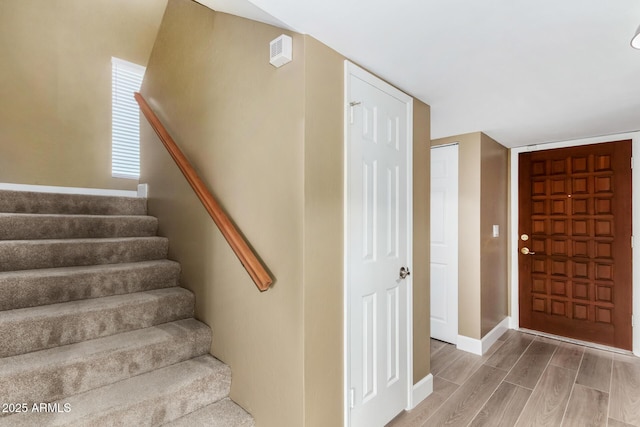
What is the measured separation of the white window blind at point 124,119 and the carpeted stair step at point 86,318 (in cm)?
211

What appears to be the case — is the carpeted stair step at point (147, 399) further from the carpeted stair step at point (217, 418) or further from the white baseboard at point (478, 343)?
the white baseboard at point (478, 343)

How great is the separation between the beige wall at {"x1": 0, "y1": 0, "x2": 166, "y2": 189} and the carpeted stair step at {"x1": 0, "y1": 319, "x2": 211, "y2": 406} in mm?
2306

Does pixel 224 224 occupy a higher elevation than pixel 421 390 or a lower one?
higher

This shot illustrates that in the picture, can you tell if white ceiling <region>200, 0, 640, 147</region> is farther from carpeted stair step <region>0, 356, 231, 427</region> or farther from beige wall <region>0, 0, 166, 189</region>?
beige wall <region>0, 0, 166, 189</region>

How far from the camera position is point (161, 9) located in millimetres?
3557

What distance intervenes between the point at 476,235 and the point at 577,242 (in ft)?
3.91

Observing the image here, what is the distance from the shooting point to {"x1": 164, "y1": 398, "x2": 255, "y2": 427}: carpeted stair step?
5.31ft

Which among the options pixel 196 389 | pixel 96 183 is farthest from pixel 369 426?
pixel 96 183

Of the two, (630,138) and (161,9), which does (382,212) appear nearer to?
(630,138)

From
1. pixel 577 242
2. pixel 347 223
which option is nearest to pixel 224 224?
pixel 347 223

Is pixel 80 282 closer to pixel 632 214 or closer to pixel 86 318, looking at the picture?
pixel 86 318

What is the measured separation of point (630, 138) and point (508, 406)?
2.87 meters

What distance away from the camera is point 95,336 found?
1.77 metres

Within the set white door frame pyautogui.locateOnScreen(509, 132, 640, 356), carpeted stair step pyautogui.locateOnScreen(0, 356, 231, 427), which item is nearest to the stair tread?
carpeted stair step pyautogui.locateOnScreen(0, 356, 231, 427)
